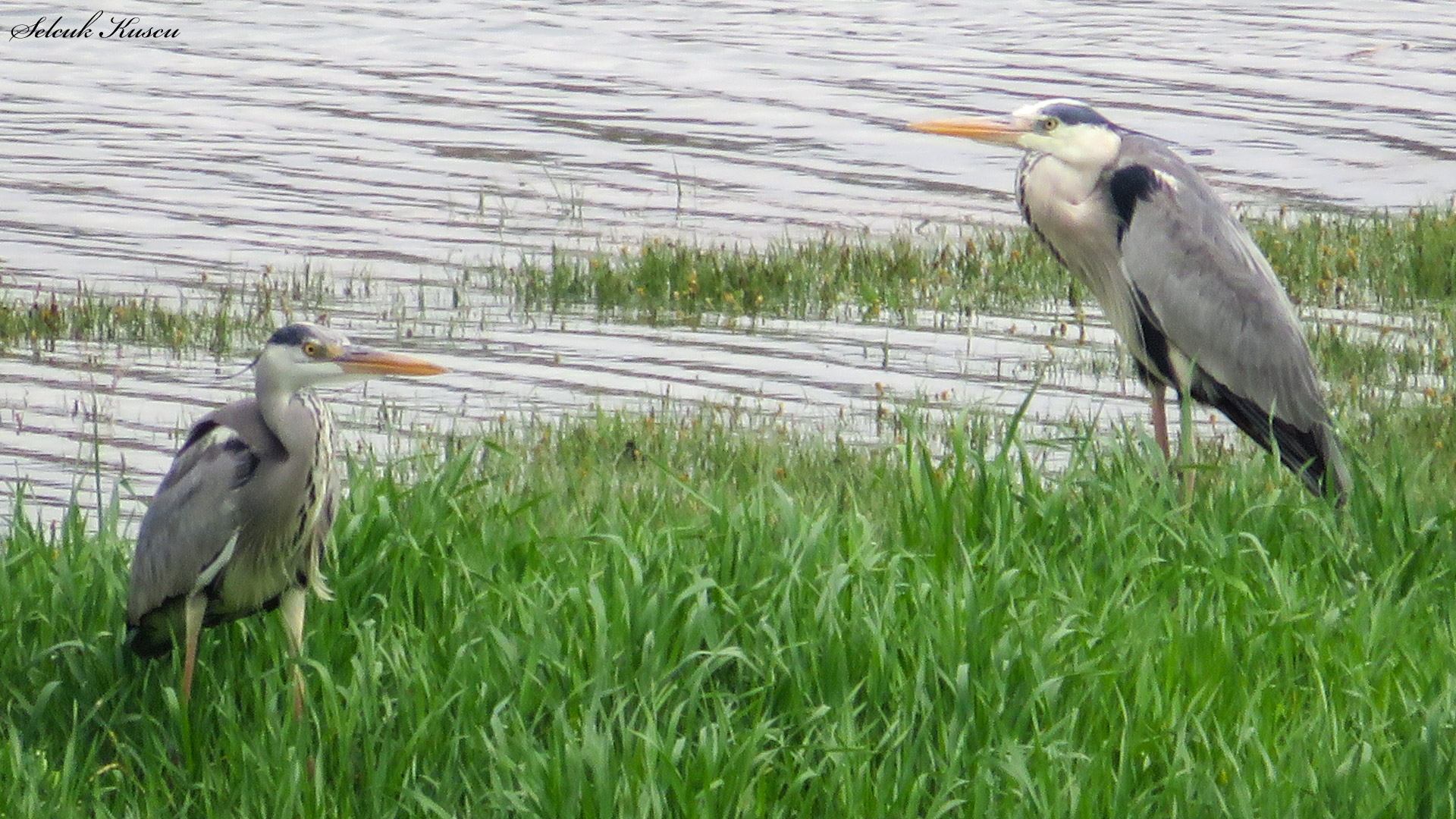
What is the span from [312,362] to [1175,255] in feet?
10.1

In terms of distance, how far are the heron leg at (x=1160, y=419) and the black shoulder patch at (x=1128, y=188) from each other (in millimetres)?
498

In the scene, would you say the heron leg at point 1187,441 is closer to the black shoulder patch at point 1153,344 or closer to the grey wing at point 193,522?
the black shoulder patch at point 1153,344

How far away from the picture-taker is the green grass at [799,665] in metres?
4.09

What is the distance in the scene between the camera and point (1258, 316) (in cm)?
674

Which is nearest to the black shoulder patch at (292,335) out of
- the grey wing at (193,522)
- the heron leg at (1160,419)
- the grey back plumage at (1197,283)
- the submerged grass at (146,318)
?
the grey wing at (193,522)

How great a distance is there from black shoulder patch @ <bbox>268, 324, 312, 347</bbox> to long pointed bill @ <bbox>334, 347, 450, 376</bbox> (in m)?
0.09

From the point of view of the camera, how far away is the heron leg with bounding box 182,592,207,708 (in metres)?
4.59

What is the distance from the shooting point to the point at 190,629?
466cm

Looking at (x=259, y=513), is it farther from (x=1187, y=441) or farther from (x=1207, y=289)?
(x=1207, y=289)

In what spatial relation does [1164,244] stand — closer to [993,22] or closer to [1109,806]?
[1109,806]

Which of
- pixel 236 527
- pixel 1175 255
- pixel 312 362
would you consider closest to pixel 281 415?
pixel 312 362

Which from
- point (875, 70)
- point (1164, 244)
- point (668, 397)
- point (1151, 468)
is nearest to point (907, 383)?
point (668, 397)

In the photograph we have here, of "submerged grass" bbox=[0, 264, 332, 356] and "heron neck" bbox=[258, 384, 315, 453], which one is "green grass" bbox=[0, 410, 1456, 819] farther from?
"submerged grass" bbox=[0, 264, 332, 356]

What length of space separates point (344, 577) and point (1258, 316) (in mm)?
3175
